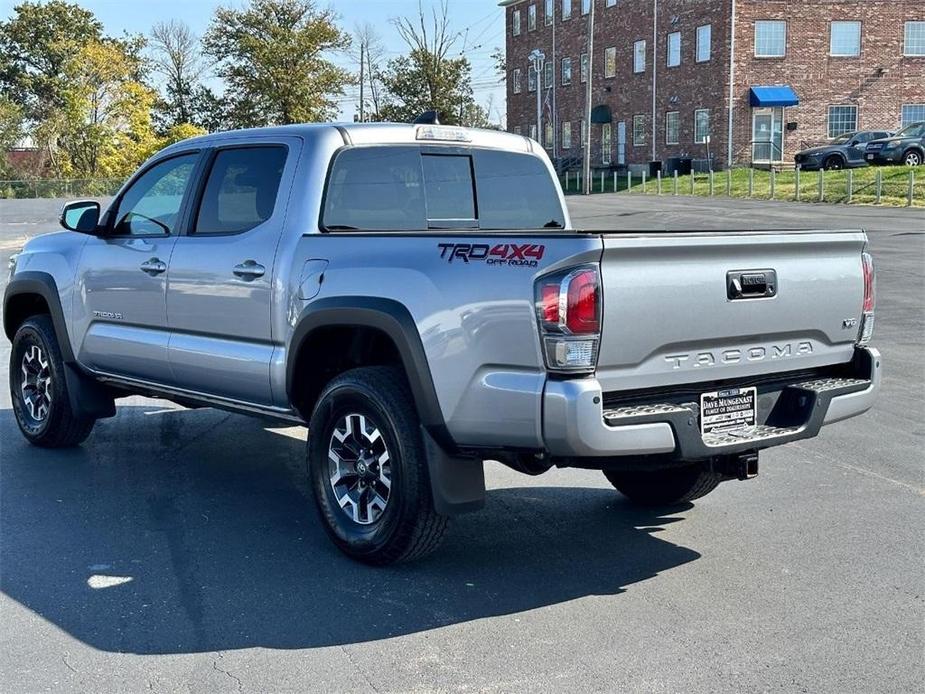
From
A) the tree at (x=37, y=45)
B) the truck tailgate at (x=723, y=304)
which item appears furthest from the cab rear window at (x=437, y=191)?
the tree at (x=37, y=45)

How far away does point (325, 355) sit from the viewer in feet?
18.8

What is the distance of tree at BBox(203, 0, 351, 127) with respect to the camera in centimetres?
7106

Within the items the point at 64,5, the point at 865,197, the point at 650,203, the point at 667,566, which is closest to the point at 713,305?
the point at 667,566

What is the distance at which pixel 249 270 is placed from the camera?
589 centimetres

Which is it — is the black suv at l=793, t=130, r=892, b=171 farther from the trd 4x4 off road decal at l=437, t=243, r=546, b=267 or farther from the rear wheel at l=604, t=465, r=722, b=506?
the trd 4x4 off road decal at l=437, t=243, r=546, b=267

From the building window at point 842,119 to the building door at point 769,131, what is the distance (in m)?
2.28

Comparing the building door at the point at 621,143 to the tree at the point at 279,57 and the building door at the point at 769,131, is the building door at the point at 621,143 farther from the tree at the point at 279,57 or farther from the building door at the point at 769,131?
the tree at the point at 279,57

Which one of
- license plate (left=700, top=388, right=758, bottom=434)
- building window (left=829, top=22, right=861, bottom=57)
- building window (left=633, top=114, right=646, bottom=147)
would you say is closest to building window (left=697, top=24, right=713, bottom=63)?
building window (left=829, top=22, right=861, bottom=57)

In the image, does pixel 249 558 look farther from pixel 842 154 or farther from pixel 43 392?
pixel 842 154

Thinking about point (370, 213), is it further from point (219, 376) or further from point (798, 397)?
point (798, 397)

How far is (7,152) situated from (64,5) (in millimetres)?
17313

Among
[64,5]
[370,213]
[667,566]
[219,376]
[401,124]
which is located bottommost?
[667,566]

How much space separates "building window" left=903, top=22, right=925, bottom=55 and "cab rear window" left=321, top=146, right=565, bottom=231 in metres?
46.3

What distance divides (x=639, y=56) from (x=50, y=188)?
3068 centimetres
